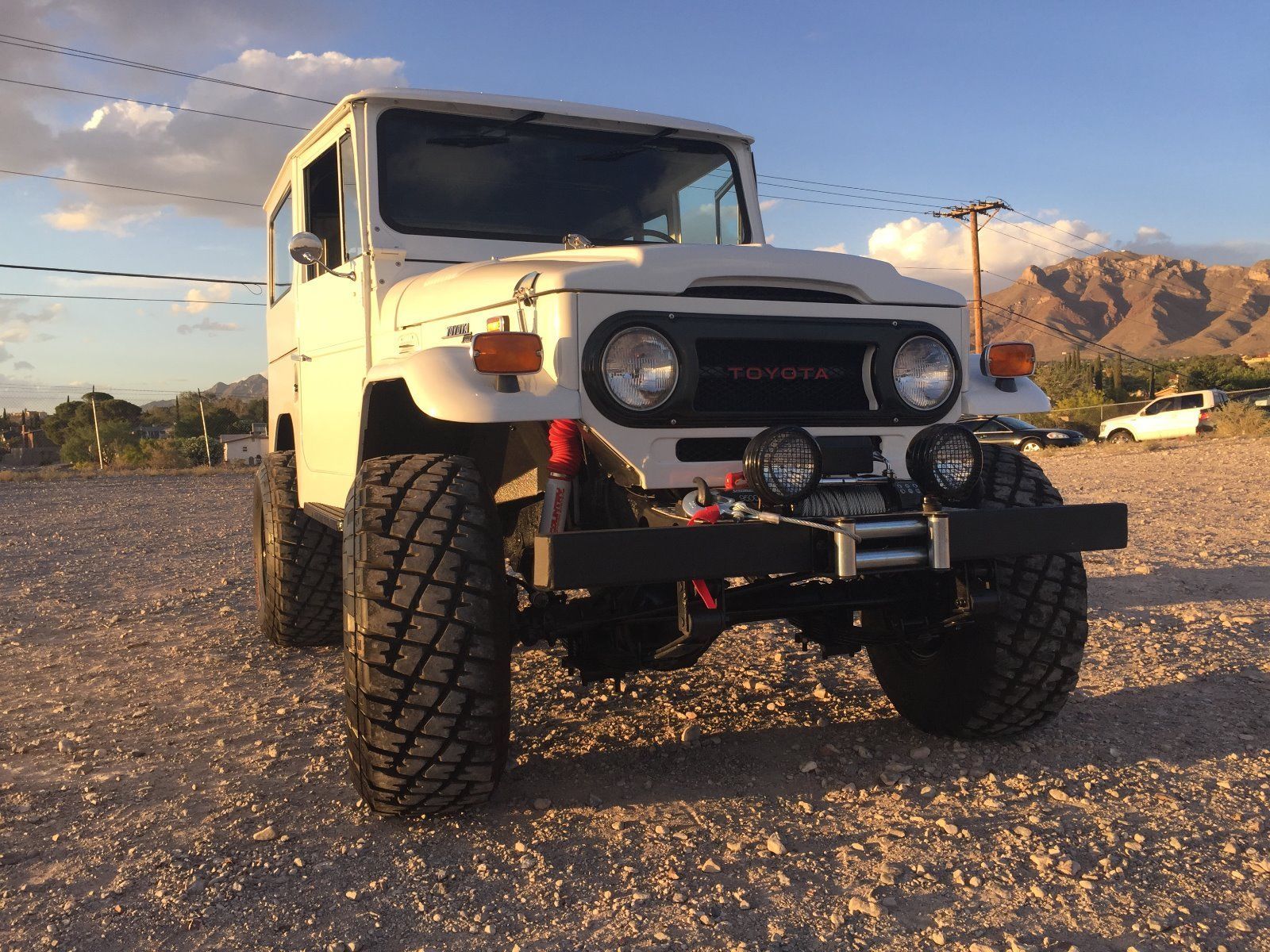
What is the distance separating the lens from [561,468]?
306 centimetres

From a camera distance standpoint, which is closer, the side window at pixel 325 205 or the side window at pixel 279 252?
the side window at pixel 325 205

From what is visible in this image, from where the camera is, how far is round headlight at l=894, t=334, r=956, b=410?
11.1 ft

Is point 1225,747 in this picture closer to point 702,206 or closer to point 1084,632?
point 1084,632

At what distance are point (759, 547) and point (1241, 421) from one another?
2357 cm

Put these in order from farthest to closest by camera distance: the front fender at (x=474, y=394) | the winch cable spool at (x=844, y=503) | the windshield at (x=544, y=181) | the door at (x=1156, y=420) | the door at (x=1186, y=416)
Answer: the door at (x=1156, y=420) → the door at (x=1186, y=416) → the windshield at (x=544, y=181) → the winch cable spool at (x=844, y=503) → the front fender at (x=474, y=394)

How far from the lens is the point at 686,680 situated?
189 inches

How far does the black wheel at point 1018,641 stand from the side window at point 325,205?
115 inches

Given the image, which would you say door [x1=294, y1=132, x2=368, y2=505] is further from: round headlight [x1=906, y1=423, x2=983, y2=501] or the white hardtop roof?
round headlight [x1=906, y1=423, x2=983, y2=501]

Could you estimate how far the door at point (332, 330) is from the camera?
4250mm

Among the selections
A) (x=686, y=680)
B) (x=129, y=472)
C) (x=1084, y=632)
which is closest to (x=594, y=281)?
(x=1084, y=632)

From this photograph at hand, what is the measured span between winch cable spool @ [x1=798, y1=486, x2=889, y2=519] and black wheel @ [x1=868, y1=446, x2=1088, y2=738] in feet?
1.79

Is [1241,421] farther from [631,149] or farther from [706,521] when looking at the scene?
[706,521]

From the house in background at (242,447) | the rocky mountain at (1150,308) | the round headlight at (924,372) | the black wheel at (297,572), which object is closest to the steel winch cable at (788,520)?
the round headlight at (924,372)

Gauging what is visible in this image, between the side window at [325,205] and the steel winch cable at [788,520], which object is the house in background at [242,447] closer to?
the side window at [325,205]
